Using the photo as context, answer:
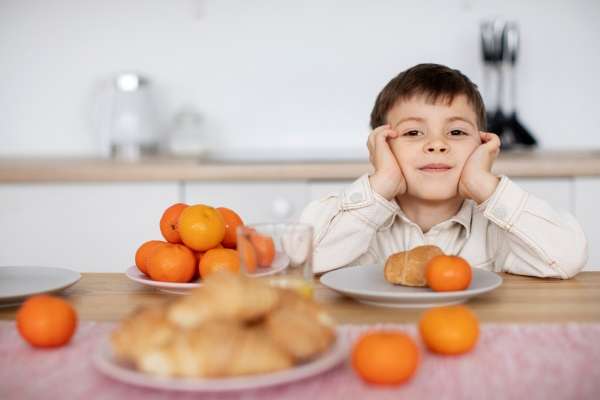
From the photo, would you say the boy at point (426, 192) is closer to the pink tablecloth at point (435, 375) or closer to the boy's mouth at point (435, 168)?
the boy's mouth at point (435, 168)

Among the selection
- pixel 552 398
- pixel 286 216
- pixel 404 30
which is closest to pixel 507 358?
pixel 552 398

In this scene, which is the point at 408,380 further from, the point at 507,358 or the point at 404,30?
the point at 404,30

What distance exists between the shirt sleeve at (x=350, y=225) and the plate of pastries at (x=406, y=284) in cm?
30

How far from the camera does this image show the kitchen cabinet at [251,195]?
2.19 m

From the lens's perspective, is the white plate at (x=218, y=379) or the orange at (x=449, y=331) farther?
the orange at (x=449, y=331)

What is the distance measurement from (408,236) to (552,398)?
925mm

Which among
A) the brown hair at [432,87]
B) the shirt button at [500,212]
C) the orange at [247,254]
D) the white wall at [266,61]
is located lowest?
the orange at [247,254]

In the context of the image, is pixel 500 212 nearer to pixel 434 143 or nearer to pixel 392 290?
pixel 434 143

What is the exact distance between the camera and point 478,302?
3.21 feet

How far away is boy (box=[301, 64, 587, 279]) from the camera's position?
1387mm

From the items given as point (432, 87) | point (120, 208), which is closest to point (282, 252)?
point (432, 87)

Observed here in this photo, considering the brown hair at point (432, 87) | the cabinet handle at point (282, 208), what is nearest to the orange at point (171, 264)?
the brown hair at point (432, 87)

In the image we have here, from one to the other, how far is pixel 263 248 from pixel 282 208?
4.49 feet

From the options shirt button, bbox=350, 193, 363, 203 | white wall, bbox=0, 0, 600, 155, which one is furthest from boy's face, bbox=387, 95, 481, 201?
white wall, bbox=0, 0, 600, 155
